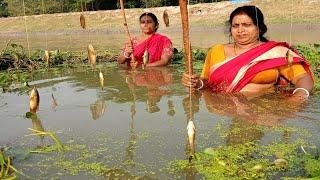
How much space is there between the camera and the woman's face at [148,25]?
7.84m

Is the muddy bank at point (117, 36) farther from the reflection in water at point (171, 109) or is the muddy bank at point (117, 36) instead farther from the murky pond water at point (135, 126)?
the reflection in water at point (171, 109)

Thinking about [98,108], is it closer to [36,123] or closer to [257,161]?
[36,123]

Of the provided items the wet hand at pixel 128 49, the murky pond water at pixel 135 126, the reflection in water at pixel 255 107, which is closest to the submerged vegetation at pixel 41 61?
the wet hand at pixel 128 49

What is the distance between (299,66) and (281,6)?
22394 millimetres

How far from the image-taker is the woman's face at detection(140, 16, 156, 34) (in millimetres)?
7840

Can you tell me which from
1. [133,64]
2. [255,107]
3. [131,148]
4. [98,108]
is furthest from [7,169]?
[133,64]

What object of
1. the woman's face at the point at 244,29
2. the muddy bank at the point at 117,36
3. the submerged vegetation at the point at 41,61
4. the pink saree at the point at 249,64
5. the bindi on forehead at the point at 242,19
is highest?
the bindi on forehead at the point at 242,19

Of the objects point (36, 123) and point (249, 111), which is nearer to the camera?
point (36, 123)

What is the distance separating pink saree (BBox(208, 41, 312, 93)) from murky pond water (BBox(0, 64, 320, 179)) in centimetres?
22

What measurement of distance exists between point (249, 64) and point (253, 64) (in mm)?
44

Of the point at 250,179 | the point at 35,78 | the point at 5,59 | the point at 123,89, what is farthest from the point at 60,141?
the point at 5,59

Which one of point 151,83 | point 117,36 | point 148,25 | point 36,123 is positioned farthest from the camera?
point 117,36

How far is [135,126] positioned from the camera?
3879 mm

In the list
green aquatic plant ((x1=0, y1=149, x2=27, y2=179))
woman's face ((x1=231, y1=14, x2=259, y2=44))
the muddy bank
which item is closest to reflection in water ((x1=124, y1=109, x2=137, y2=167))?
green aquatic plant ((x1=0, y1=149, x2=27, y2=179))
